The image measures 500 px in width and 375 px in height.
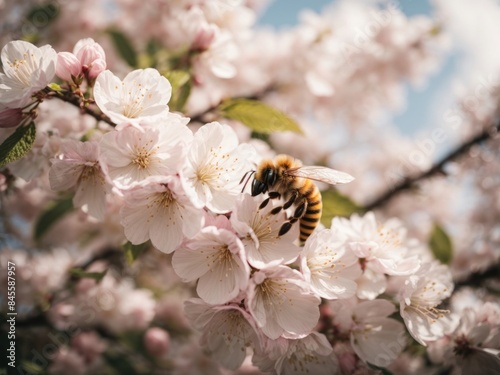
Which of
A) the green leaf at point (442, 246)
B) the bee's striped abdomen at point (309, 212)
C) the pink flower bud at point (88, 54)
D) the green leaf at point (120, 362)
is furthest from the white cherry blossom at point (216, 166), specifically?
the green leaf at point (120, 362)

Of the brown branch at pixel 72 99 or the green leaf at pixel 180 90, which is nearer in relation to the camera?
the brown branch at pixel 72 99

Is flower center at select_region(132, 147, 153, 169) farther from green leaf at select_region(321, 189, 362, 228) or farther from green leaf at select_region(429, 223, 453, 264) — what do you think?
green leaf at select_region(429, 223, 453, 264)

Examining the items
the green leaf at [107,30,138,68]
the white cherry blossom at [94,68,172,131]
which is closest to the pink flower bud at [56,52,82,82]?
the white cherry blossom at [94,68,172,131]

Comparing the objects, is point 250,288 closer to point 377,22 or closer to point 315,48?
point 315,48

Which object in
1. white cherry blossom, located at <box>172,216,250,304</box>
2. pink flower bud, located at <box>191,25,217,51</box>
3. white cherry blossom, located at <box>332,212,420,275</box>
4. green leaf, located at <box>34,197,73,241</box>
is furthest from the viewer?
green leaf, located at <box>34,197,73,241</box>

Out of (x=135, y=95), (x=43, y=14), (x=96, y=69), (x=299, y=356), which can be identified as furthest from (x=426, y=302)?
(x=43, y=14)

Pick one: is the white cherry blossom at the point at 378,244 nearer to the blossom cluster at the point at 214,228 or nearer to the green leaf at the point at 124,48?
the blossom cluster at the point at 214,228
